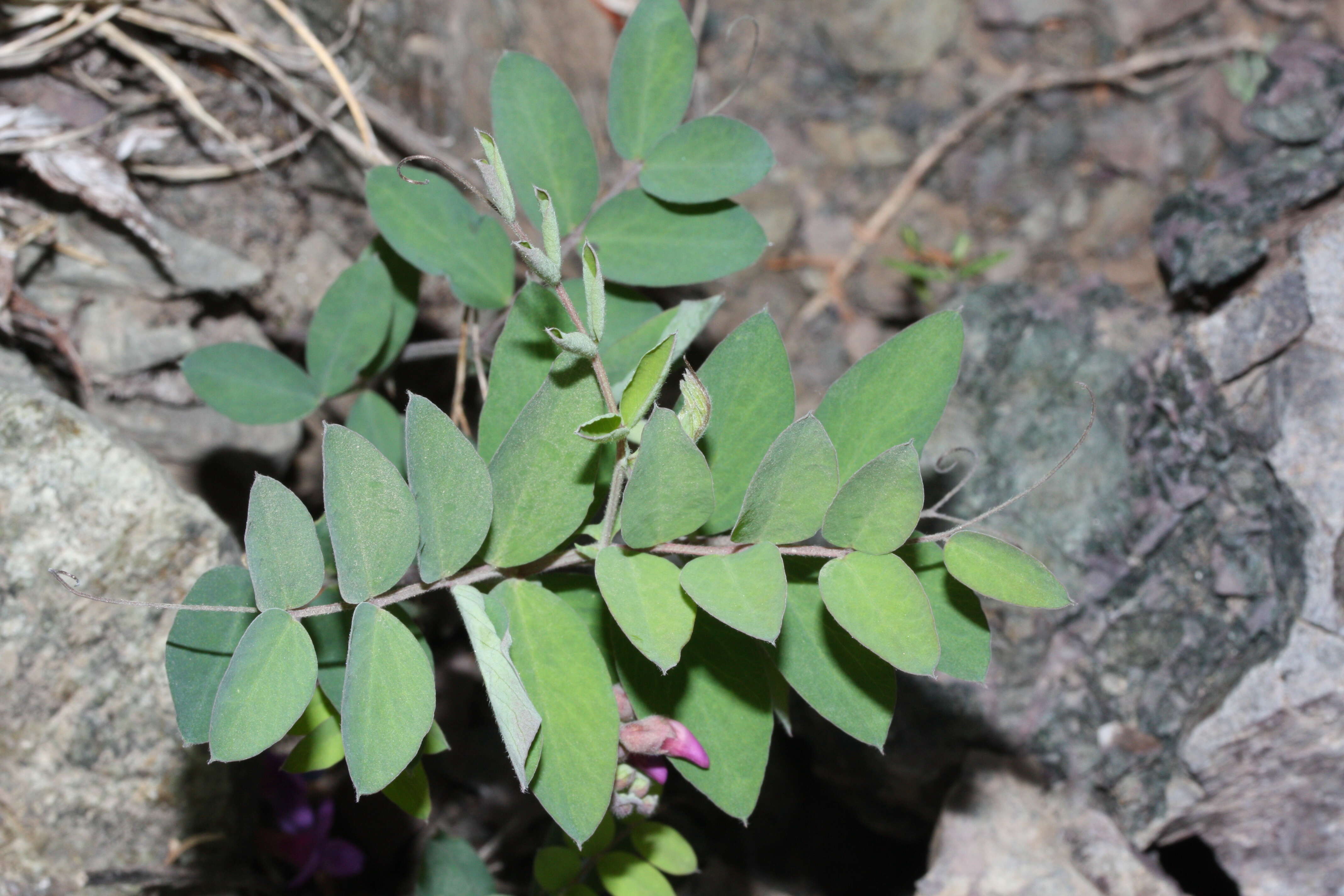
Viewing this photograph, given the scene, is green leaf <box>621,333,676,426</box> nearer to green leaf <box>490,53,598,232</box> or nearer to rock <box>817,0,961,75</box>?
green leaf <box>490,53,598,232</box>

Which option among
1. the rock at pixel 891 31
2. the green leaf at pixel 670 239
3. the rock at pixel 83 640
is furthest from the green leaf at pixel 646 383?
the rock at pixel 891 31

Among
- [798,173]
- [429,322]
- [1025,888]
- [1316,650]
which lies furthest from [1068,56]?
[1025,888]

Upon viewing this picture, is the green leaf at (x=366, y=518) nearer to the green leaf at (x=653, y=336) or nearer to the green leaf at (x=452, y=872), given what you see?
the green leaf at (x=653, y=336)

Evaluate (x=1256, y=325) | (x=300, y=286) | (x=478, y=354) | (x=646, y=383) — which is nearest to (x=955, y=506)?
(x=1256, y=325)

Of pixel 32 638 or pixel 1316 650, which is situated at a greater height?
pixel 1316 650

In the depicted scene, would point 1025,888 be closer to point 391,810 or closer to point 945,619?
point 945,619

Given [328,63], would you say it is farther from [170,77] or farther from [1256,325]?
[1256,325]
